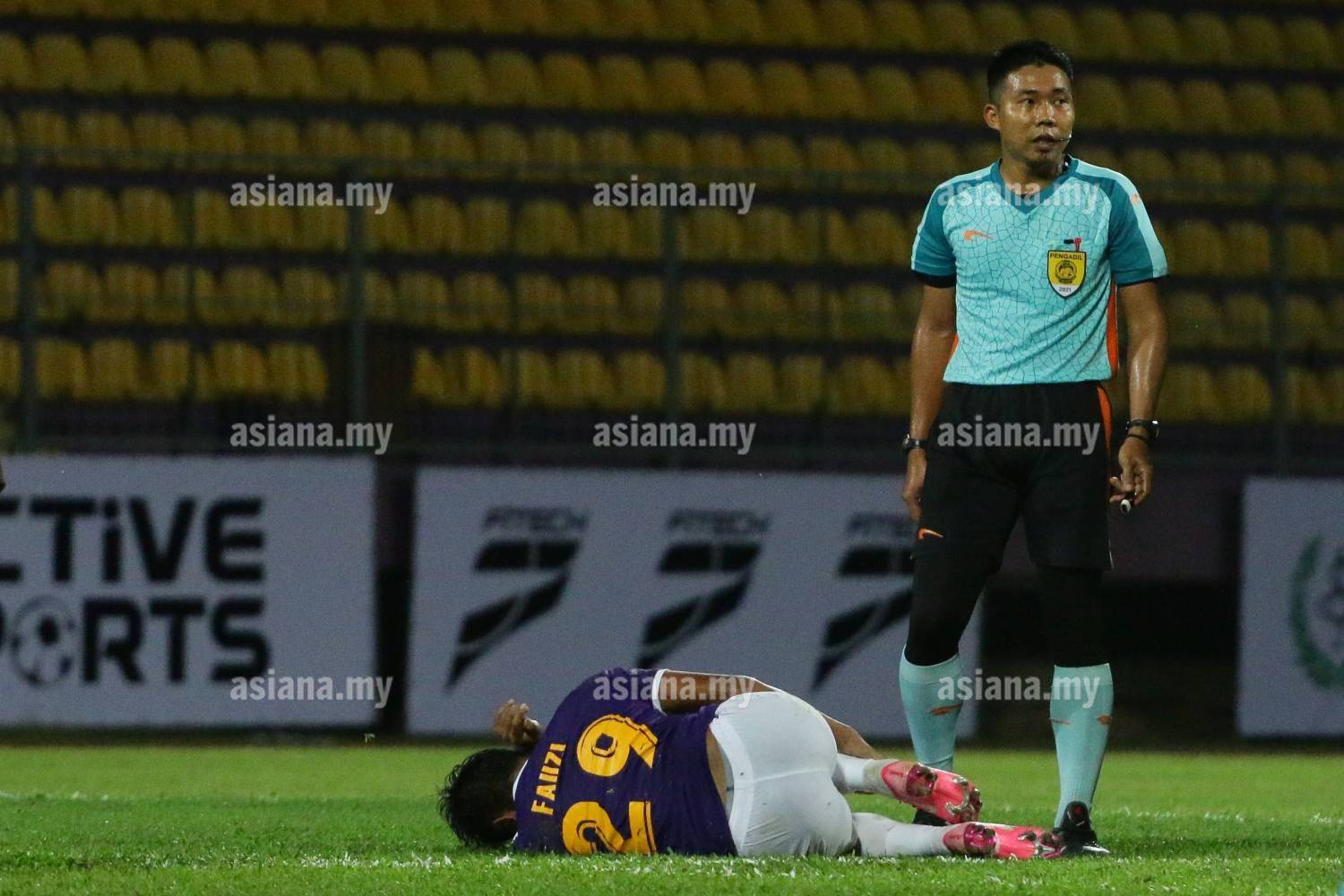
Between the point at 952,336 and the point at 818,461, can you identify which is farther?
the point at 818,461

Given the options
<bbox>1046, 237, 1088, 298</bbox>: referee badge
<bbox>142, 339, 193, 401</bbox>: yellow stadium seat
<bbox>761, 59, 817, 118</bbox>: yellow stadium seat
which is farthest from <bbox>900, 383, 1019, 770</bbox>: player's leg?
<bbox>761, 59, 817, 118</bbox>: yellow stadium seat

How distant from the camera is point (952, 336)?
6.06 meters

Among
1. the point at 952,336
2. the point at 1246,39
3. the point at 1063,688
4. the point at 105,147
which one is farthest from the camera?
the point at 1246,39

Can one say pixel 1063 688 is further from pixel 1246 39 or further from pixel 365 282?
pixel 1246 39

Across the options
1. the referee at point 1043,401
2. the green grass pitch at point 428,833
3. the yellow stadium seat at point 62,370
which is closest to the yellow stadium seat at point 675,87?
the yellow stadium seat at point 62,370

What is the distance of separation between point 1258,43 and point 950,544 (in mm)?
11055

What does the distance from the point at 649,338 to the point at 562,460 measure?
3.51 ft

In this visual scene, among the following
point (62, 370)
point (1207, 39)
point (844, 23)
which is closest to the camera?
point (62, 370)

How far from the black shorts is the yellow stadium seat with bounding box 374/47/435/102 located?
8.76 meters

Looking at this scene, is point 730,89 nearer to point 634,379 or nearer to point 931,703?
point 634,379

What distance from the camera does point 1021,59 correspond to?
A: 222 inches

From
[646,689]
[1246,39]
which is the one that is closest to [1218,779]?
[646,689]

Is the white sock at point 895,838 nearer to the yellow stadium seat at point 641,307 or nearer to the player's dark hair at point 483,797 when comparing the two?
the player's dark hair at point 483,797

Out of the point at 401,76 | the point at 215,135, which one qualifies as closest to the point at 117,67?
the point at 215,135
